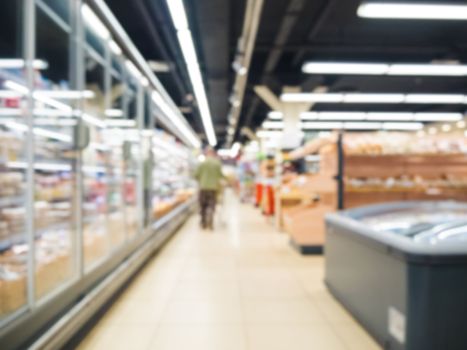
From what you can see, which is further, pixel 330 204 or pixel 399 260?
pixel 330 204

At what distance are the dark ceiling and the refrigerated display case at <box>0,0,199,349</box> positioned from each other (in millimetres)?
2483

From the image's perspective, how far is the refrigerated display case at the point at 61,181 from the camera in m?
2.28

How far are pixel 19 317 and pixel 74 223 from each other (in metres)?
0.99

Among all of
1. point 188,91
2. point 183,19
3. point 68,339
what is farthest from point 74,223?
point 188,91

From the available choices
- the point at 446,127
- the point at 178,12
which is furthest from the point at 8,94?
the point at 446,127

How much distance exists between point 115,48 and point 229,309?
2.91 m

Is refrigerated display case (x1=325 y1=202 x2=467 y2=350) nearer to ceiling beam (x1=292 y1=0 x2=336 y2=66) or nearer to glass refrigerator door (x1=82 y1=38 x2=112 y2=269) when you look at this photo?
glass refrigerator door (x1=82 y1=38 x2=112 y2=269)

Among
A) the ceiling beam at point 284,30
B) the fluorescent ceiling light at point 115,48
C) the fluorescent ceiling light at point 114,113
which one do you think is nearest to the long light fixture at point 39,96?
the fluorescent ceiling light at point 114,113

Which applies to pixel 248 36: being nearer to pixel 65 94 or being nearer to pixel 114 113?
pixel 114 113

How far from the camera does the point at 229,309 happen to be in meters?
3.33

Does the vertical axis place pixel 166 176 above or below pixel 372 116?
below

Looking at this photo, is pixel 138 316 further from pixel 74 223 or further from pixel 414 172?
pixel 414 172

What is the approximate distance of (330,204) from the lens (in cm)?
575

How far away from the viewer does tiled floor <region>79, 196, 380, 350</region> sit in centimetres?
270
